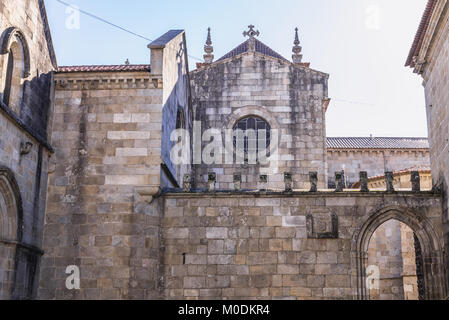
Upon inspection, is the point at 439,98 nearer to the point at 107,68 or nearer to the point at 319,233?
the point at 319,233

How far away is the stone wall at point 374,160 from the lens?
102 ft

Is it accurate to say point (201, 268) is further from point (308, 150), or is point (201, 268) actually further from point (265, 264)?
point (308, 150)

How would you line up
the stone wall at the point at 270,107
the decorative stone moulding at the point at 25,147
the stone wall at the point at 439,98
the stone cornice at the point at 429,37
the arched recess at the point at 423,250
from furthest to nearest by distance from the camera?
the stone wall at the point at 270,107, the arched recess at the point at 423,250, the stone wall at the point at 439,98, the stone cornice at the point at 429,37, the decorative stone moulding at the point at 25,147

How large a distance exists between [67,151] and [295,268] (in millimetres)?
7180

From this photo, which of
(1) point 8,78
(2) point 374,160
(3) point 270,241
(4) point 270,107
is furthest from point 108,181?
(2) point 374,160

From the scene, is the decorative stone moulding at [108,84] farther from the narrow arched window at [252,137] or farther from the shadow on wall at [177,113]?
the narrow arched window at [252,137]

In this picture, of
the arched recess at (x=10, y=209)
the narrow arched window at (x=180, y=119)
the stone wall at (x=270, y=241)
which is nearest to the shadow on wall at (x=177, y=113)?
the narrow arched window at (x=180, y=119)

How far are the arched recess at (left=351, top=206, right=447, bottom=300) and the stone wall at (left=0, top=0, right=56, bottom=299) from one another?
27.9ft

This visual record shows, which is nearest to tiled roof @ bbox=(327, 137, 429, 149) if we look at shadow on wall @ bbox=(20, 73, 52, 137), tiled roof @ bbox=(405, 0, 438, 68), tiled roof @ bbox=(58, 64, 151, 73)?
tiled roof @ bbox=(405, 0, 438, 68)

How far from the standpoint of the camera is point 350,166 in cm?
3123

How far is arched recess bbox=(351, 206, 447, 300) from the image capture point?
15.1 meters

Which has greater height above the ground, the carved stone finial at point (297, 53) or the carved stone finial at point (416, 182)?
the carved stone finial at point (297, 53)

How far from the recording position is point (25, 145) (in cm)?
1430

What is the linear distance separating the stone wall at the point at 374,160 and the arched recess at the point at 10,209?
20.1 meters
